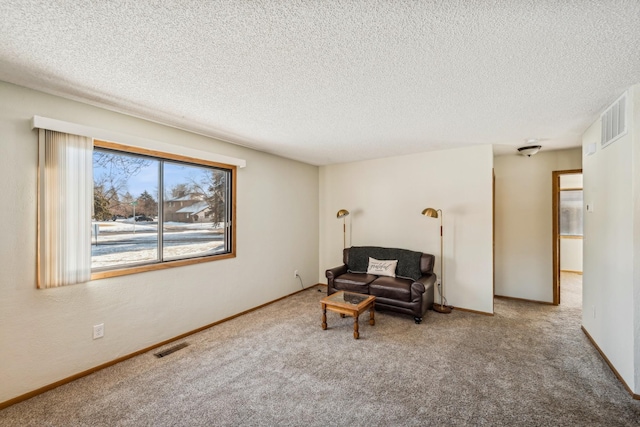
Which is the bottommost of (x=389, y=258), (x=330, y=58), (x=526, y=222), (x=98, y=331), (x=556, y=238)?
(x=98, y=331)

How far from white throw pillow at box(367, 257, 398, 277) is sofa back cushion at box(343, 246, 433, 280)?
0.10m

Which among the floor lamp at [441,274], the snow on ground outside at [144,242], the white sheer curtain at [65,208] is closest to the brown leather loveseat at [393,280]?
the floor lamp at [441,274]

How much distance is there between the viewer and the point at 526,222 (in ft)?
15.1

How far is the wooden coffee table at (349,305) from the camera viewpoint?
3.14 m

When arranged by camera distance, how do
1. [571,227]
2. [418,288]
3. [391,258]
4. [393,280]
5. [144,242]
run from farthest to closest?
[571,227], [391,258], [393,280], [418,288], [144,242]

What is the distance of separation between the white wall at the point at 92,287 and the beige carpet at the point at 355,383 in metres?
0.22

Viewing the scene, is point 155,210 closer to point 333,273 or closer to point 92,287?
point 92,287

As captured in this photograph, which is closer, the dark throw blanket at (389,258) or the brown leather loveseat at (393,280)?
the brown leather loveseat at (393,280)

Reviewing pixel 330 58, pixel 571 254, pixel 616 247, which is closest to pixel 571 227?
pixel 571 254

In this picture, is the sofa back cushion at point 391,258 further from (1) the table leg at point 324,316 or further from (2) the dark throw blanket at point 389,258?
(1) the table leg at point 324,316

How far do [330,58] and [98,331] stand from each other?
3122mm

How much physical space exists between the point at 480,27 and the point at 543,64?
742 mm

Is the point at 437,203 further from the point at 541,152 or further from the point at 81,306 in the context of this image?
the point at 81,306

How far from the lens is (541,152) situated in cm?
450
